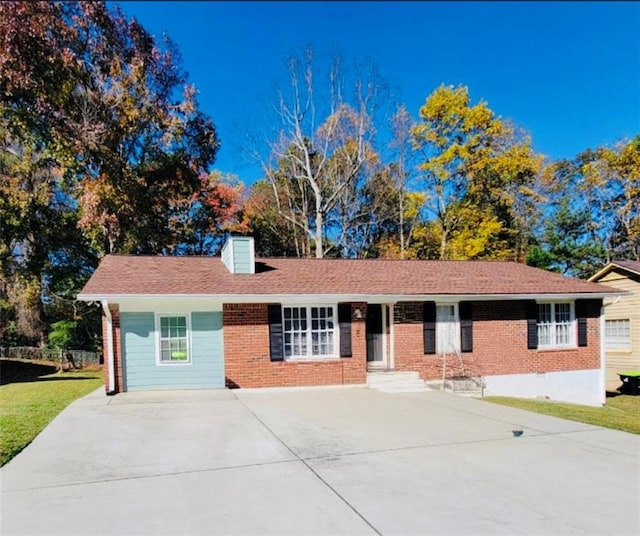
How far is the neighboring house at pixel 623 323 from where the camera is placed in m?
17.0

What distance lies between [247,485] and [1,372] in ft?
55.0

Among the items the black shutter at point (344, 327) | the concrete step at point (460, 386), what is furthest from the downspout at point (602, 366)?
the black shutter at point (344, 327)

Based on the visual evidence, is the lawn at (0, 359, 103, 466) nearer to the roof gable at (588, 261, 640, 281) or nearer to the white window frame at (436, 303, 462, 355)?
the white window frame at (436, 303, 462, 355)

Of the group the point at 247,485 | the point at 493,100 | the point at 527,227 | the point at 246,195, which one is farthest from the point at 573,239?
the point at 247,485

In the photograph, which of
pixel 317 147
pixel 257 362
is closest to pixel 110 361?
pixel 257 362

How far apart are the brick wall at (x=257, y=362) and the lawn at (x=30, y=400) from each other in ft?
11.8

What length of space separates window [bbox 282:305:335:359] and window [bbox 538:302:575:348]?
21.5ft

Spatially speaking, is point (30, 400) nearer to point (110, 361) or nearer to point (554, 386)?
point (110, 361)

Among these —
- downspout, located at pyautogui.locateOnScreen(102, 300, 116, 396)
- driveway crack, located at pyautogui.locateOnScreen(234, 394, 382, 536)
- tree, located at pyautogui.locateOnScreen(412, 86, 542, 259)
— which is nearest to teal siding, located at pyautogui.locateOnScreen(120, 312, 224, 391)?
downspout, located at pyautogui.locateOnScreen(102, 300, 116, 396)

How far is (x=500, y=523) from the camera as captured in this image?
3721 mm

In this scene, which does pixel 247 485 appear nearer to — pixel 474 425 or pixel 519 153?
pixel 474 425

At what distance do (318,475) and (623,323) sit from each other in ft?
57.6

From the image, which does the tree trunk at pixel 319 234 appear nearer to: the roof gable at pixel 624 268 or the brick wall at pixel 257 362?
the brick wall at pixel 257 362

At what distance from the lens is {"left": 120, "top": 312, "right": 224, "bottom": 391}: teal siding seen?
1020cm
